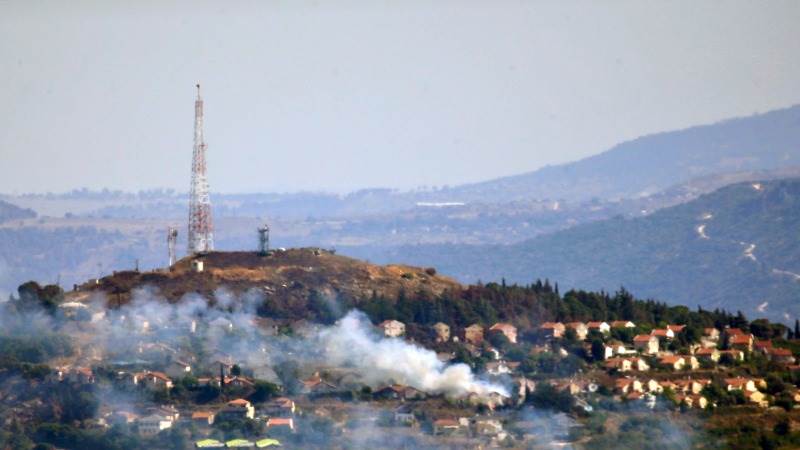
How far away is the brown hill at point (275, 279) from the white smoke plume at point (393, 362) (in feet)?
26.5

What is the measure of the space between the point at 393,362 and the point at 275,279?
66.3 feet

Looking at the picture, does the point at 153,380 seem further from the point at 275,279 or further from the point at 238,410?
the point at 275,279

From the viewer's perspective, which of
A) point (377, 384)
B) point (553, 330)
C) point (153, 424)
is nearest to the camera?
point (153, 424)

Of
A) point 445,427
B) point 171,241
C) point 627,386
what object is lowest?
point 445,427

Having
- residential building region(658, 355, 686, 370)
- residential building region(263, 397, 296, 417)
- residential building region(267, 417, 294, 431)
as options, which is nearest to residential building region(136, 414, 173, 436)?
residential building region(267, 417, 294, 431)

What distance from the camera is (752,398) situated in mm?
145500

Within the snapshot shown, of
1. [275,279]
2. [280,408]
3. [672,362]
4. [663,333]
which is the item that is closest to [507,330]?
[663,333]

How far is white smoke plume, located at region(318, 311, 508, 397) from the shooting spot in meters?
146

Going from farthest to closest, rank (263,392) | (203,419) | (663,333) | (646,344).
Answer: (663,333), (646,344), (263,392), (203,419)

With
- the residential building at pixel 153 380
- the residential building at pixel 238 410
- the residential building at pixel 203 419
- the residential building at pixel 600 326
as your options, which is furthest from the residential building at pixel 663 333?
the residential building at pixel 203 419

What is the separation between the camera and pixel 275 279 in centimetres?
16812

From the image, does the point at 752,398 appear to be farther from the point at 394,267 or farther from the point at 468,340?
the point at 394,267

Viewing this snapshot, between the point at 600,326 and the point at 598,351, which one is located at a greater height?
the point at 600,326

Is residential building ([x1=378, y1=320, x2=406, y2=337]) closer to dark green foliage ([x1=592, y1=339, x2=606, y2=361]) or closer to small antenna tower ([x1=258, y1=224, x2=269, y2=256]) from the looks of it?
dark green foliage ([x1=592, y1=339, x2=606, y2=361])
